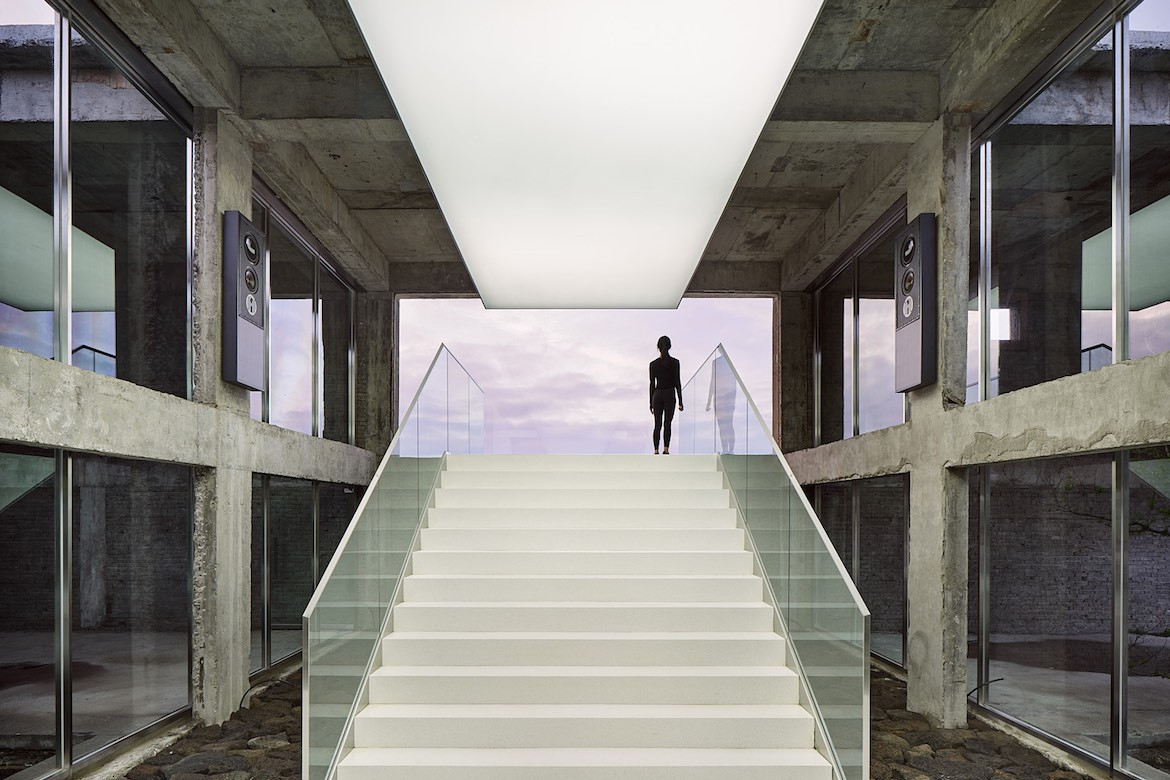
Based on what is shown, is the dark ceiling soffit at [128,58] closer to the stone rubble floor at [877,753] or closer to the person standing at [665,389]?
the stone rubble floor at [877,753]

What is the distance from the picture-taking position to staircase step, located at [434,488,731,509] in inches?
324

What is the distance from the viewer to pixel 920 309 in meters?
8.03

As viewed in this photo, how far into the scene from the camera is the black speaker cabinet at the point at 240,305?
774 cm

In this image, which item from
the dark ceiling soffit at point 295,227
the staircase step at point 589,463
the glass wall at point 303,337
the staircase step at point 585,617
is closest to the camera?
the staircase step at point 585,617

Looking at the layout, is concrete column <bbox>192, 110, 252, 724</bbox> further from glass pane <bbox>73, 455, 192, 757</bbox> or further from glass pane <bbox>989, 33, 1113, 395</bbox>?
glass pane <bbox>989, 33, 1113, 395</bbox>

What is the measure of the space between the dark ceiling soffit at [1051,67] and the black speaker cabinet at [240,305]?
237 inches

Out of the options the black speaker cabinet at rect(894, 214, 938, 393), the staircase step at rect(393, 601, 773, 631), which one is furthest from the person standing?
A: the staircase step at rect(393, 601, 773, 631)

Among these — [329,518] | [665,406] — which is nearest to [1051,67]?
[665,406]

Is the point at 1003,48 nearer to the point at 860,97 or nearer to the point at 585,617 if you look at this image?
the point at 860,97

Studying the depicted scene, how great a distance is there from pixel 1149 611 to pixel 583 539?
382cm

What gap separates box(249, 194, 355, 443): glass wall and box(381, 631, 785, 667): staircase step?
427cm

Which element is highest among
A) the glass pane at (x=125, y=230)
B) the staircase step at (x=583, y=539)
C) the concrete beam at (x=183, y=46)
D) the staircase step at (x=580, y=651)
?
the concrete beam at (x=183, y=46)

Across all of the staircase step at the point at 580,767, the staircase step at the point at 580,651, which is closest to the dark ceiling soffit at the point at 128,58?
the staircase step at the point at 580,651

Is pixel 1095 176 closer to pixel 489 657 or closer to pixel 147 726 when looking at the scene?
pixel 489 657
